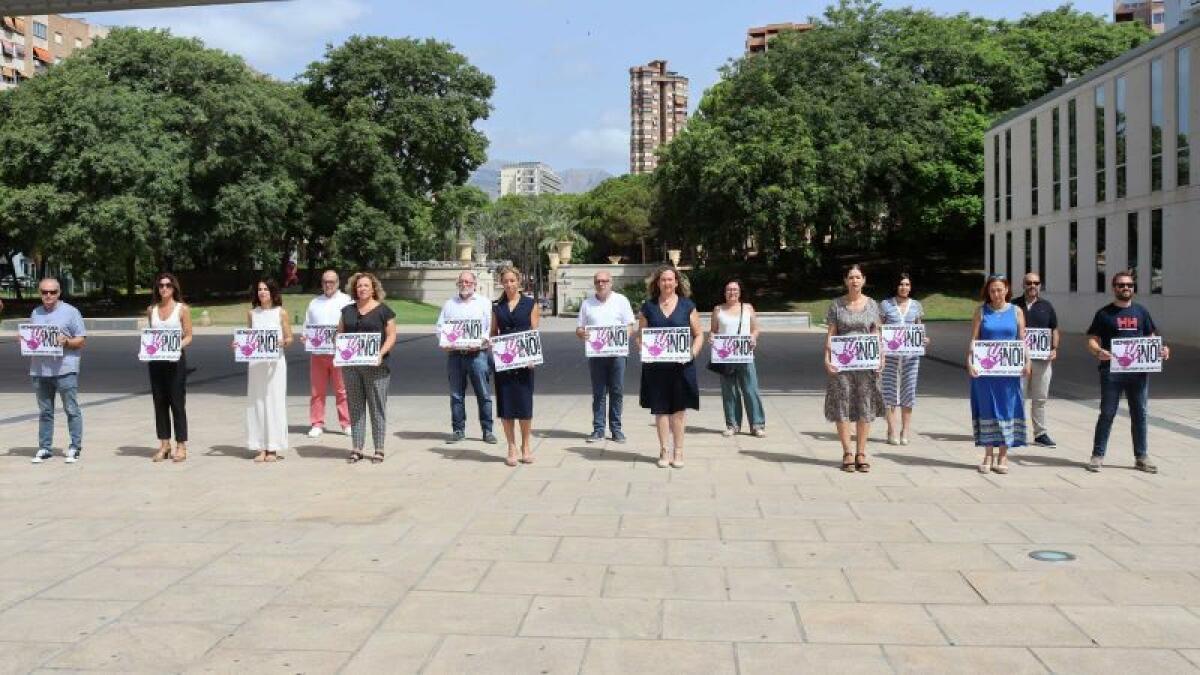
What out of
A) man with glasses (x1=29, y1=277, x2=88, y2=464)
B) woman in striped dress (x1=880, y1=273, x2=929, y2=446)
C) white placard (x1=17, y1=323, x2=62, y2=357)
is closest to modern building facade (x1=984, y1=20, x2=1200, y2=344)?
woman in striped dress (x1=880, y1=273, x2=929, y2=446)

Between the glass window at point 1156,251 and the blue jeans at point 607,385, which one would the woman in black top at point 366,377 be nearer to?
the blue jeans at point 607,385

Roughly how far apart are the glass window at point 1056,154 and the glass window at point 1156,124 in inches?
251

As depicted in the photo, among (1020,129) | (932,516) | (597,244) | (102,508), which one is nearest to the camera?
(932,516)

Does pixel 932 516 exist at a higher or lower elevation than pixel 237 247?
lower

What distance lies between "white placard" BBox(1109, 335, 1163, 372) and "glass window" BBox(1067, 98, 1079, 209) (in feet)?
87.4

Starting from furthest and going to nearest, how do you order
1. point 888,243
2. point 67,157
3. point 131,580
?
point 888,243, point 67,157, point 131,580

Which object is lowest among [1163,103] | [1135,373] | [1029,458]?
[1029,458]

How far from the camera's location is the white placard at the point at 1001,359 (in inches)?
358

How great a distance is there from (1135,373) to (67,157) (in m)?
45.1

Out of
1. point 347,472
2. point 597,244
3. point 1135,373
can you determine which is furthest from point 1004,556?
point 597,244

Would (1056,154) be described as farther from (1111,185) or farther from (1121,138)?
(1121,138)

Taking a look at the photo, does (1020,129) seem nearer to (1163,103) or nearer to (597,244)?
(1163,103)

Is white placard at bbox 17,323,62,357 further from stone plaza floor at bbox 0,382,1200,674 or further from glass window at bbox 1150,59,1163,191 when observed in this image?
glass window at bbox 1150,59,1163,191

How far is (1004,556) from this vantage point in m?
6.32
